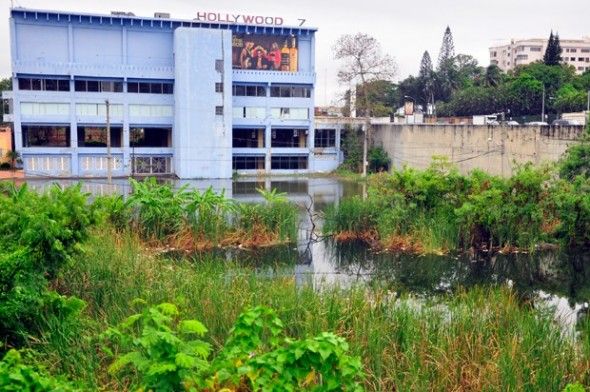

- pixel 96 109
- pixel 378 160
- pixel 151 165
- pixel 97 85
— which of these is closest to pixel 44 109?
pixel 96 109

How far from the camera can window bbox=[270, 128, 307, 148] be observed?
37422mm

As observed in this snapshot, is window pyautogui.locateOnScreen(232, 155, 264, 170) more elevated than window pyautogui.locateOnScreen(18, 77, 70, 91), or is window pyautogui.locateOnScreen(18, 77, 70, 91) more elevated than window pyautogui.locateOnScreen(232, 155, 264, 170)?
window pyautogui.locateOnScreen(18, 77, 70, 91)

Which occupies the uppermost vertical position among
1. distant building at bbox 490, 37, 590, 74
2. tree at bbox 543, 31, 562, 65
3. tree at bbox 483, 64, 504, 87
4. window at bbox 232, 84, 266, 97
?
distant building at bbox 490, 37, 590, 74

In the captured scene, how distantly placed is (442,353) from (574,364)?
1129mm

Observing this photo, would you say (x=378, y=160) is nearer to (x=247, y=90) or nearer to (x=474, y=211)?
(x=247, y=90)

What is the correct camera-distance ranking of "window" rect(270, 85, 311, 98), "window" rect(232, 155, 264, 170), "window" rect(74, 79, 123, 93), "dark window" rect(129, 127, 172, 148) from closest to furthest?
"window" rect(74, 79, 123, 93) → "dark window" rect(129, 127, 172, 148) → "window" rect(232, 155, 264, 170) → "window" rect(270, 85, 311, 98)

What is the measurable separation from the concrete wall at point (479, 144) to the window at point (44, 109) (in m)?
17.4

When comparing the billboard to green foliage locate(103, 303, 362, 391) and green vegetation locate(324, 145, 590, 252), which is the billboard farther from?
green foliage locate(103, 303, 362, 391)

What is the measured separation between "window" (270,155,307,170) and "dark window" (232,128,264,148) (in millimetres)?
1208

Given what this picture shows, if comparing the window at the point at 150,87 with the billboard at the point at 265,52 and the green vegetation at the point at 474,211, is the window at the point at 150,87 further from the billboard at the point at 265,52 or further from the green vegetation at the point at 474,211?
the green vegetation at the point at 474,211

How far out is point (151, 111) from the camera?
35.0 meters

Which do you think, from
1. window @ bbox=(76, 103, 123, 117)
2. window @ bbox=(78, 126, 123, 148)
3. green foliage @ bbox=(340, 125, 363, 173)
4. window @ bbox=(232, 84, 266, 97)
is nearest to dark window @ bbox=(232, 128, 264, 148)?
window @ bbox=(232, 84, 266, 97)

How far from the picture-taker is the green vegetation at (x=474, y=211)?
13258mm

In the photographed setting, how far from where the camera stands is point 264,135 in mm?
36812
